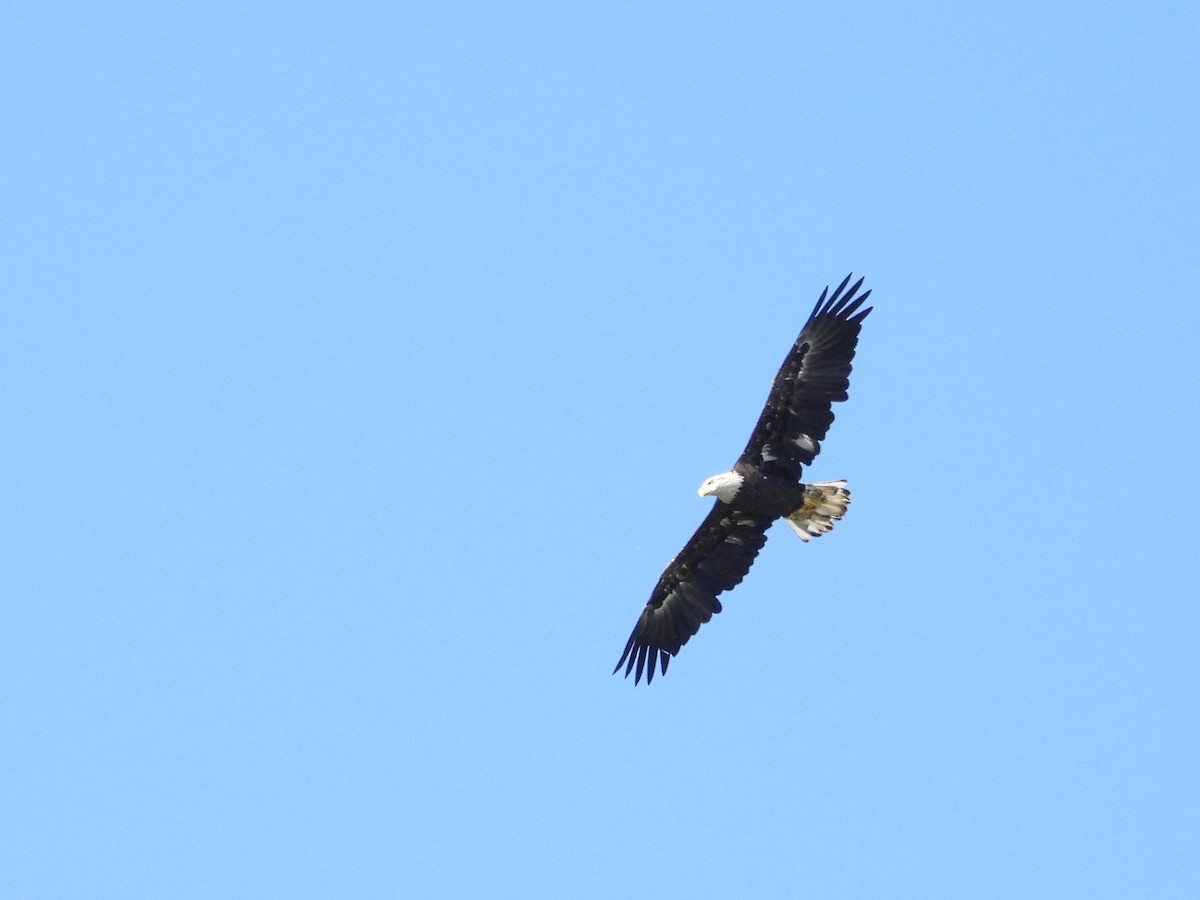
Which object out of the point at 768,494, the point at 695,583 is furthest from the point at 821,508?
the point at 695,583

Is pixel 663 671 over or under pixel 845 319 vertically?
under

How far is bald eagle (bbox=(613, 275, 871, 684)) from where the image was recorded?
2066 cm

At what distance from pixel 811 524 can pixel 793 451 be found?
38.5 inches

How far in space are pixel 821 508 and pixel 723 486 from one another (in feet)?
3.73

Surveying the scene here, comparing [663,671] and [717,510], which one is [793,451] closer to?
[717,510]

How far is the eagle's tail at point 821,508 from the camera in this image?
21406 mm

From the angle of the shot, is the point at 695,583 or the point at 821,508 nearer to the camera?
the point at 821,508

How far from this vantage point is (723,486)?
2108cm

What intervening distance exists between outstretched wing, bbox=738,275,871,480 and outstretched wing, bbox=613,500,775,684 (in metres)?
1.25

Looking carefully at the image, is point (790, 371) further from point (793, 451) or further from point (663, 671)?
A: point (663, 671)

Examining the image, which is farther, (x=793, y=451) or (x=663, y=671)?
(x=663, y=671)

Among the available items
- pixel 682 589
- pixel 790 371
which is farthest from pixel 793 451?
pixel 682 589

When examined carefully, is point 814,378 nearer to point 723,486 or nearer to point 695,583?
point 723,486

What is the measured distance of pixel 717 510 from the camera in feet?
71.8
